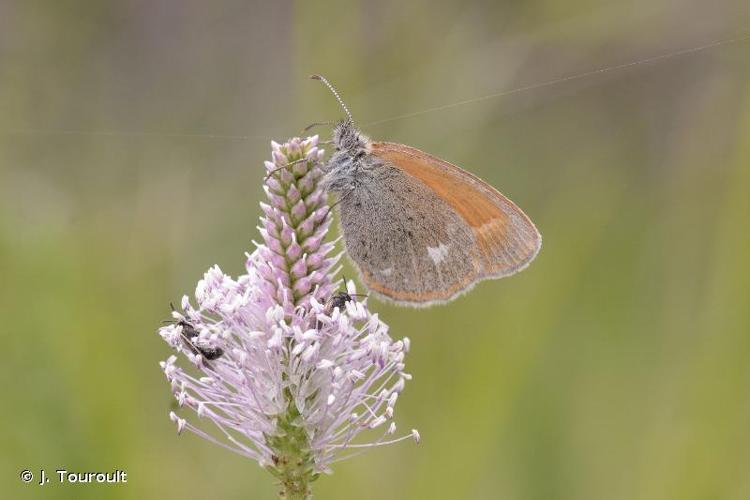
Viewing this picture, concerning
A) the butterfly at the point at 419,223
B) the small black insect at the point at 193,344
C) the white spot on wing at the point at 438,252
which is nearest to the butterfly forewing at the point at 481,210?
the butterfly at the point at 419,223

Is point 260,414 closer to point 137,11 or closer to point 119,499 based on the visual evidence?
point 119,499

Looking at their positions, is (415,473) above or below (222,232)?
below

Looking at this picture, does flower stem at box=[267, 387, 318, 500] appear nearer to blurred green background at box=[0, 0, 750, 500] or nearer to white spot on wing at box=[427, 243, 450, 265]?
blurred green background at box=[0, 0, 750, 500]

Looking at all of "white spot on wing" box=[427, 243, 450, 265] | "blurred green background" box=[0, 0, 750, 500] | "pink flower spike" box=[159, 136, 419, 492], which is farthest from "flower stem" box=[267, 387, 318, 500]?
"white spot on wing" box=[427, 243, 450, 265]

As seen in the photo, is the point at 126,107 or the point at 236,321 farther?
the point at 126,107

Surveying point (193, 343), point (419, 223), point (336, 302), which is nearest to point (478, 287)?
point (419, 223)

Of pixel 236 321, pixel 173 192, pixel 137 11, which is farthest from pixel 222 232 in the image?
pixel 137 11

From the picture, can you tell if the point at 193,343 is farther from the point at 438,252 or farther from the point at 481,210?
the point at 481,210

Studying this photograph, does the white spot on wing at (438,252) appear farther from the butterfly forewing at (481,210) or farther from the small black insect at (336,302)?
the small black insect at (336,302)
